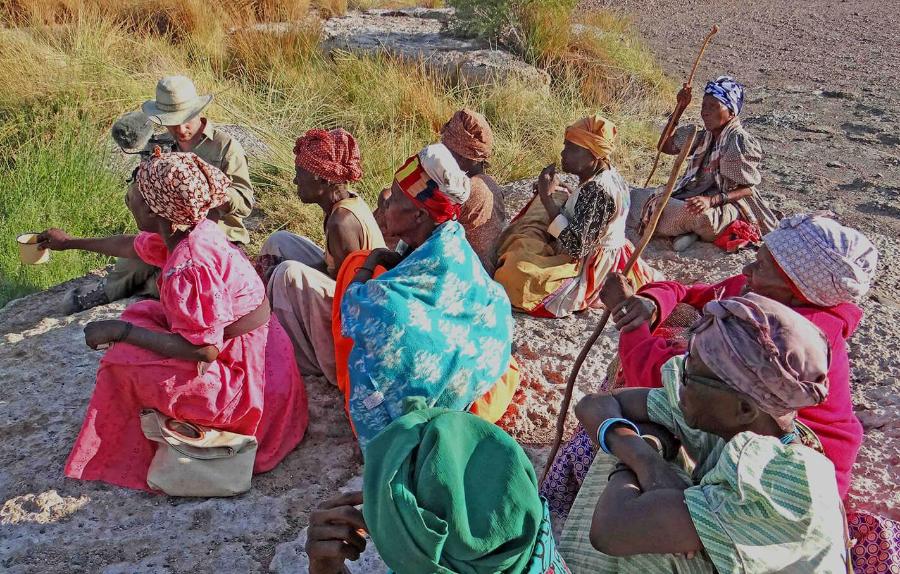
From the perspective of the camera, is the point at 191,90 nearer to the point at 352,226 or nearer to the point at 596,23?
the point at 352,226

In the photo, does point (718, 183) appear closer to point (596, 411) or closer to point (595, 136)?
point (595, 136)

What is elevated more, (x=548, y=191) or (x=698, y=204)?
(x=548, y=191)

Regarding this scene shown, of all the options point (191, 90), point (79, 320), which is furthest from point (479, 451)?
point (191, 90)

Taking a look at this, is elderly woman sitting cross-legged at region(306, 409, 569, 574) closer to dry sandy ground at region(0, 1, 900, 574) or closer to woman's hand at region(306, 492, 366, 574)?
woman's hand at region(306, 492, 366, 574)

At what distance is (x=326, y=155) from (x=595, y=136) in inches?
63.7

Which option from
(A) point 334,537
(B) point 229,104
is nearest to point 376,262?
(A) point 334,537

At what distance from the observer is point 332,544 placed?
1.78 metres

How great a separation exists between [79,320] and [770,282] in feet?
11.4

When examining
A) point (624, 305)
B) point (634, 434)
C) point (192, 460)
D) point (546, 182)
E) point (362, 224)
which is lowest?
point (192, 460)

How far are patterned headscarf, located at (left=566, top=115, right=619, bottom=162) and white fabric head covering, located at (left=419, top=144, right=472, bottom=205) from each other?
162cm

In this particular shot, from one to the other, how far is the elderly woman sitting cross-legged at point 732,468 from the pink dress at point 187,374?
1535mm

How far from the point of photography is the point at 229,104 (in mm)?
7355

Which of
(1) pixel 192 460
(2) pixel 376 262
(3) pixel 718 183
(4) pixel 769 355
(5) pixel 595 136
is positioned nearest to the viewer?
(4) pixel 769 355

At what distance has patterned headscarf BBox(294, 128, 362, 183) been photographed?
12.9 ft
